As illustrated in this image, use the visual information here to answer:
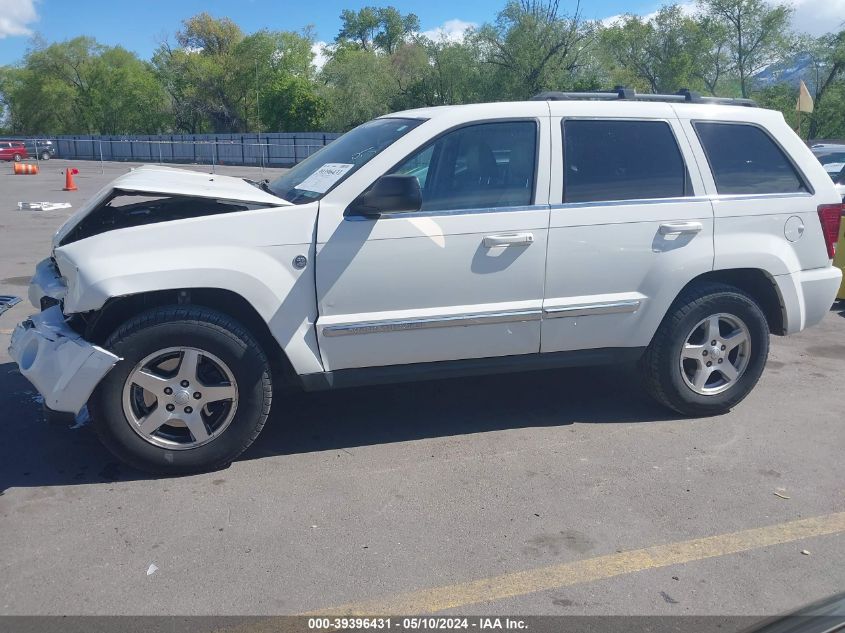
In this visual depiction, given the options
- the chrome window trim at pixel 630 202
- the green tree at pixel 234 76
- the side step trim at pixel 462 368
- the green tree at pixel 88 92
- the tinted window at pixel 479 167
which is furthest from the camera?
the green tree at pixel 88 92

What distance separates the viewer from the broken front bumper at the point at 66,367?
3805 mm

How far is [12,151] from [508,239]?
2058 inches

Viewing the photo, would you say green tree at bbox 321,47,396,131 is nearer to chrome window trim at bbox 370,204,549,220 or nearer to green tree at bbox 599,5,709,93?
green tree at bbox 599,5,709,93

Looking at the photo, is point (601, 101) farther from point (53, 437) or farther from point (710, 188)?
point (53, 437)

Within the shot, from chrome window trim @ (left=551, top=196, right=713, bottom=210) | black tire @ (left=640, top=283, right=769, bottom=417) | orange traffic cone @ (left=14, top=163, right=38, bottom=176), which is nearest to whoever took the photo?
chrome window trim @ (left=551, top=196, right=713, bottom=210)

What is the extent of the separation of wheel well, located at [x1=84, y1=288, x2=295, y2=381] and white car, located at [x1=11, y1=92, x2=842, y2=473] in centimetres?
1

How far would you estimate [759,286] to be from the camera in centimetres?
517

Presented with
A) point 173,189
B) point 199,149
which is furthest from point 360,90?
point 173,189

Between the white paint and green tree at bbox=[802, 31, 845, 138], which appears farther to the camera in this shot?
green tree at bbox=[802, 31, 845, 138]

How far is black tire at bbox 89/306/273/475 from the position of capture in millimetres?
3896

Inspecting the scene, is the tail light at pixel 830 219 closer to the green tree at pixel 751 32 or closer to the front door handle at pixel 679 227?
the front door handle at pixel 679 227

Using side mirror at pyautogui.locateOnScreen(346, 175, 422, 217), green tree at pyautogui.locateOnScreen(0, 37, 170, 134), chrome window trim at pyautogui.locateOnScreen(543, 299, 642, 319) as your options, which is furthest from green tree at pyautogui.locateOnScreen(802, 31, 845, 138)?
green tree at pyautogui.locateOnScreen(0, 37, 170, 134)

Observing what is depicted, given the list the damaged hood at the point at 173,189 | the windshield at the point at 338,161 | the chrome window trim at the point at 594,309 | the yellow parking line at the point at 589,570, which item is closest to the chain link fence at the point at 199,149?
the windshield at the point at 338,161

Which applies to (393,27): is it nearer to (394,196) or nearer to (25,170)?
(25,170)
